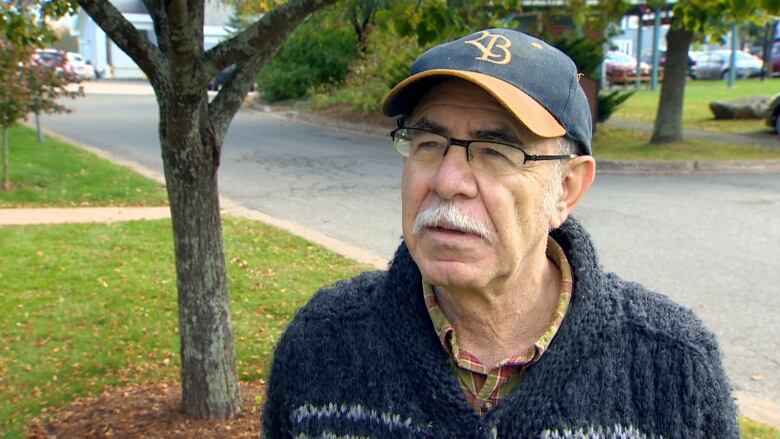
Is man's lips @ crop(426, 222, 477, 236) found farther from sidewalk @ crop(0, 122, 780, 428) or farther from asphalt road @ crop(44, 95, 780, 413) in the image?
sidewalk @ crop(0, 122, 780, 428)

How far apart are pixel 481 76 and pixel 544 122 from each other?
0.51ft

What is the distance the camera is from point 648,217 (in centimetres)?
989

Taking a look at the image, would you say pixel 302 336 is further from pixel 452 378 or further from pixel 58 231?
pixel 58 231

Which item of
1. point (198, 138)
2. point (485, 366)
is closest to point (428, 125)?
point (485, 366)

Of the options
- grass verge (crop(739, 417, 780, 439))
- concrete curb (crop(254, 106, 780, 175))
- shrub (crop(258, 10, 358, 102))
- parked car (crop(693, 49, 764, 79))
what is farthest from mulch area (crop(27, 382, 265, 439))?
parked car (crop(693, 49, 764, 79))

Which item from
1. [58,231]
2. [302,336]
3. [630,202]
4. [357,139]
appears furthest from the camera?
[357,139]

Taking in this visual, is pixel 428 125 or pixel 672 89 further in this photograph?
pixel 672 89

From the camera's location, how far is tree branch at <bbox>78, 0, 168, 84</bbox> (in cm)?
380

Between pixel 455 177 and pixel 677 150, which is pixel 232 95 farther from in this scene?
pixel 677 150

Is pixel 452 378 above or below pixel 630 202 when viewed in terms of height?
above

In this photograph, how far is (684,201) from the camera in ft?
36.2

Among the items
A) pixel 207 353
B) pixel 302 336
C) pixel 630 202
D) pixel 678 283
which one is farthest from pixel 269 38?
pixel 630 202

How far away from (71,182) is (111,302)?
242 inches

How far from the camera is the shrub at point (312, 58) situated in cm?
2634
